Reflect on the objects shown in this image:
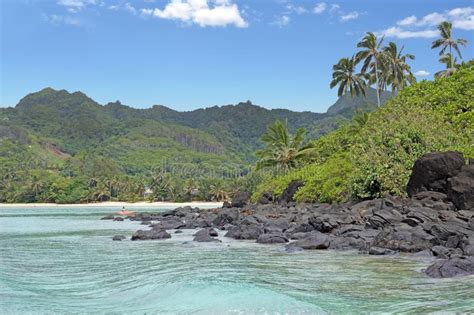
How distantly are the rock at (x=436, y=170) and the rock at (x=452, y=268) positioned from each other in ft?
39.1

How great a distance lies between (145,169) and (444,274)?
594 feet

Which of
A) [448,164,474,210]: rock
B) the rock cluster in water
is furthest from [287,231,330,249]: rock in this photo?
[448,164,474,210]: rock

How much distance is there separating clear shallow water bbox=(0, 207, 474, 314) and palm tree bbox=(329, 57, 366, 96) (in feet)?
159

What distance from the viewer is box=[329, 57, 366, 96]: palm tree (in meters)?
63.1

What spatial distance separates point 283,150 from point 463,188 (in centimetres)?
3206

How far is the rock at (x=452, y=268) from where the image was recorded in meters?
11.4

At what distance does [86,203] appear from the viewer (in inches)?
4560

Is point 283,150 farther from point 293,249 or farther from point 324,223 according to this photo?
point 293,249

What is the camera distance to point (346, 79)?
63.4 metres

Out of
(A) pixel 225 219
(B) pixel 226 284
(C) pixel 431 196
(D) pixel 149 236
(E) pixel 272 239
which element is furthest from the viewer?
(A) pixel 225 219

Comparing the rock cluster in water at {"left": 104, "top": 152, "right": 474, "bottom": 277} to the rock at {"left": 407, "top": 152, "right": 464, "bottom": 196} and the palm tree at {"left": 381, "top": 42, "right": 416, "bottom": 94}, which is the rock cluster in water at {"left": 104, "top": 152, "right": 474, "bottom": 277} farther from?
the palm tree at {"left": 381, "top": 42, "right": 416, "bottom": 94}

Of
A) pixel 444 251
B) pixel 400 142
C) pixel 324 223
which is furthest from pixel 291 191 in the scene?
pixel 444 251

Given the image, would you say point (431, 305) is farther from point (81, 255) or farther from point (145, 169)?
point (145, 169)

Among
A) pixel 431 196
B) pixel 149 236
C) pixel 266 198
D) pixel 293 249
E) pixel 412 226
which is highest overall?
pixel 431 196
